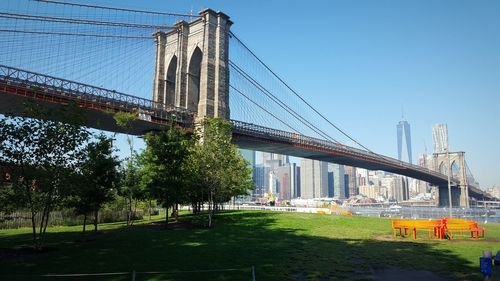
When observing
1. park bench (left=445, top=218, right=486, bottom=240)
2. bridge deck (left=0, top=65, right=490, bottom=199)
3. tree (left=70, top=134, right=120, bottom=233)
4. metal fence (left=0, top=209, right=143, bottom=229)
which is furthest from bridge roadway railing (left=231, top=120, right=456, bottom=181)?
park bench (left=445, top=218, right=486, bottom=240)

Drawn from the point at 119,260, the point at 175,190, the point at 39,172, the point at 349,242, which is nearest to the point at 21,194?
the point at 39,172

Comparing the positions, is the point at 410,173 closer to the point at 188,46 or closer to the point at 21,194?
the point at 188,46

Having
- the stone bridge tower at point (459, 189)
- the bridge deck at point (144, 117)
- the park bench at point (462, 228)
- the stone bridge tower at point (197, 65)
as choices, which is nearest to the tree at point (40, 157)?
the bridge deck at point (144, 117)

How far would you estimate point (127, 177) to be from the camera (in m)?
26.3

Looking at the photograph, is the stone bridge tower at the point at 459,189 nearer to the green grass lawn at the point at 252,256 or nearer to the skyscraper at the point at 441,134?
the skyscraper at the point at 441,134

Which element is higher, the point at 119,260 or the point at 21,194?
the point at 21,194

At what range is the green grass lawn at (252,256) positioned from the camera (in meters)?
10.4

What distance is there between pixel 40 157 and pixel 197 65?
4075 centimetres

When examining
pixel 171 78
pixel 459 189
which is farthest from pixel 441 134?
pixel 459 189

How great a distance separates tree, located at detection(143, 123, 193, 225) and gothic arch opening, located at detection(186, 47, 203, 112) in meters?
27.0

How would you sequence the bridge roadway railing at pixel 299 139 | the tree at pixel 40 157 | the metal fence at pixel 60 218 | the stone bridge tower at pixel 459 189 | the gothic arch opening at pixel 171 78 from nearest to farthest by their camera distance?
1. the tree at pixel 40 157
2. the metal fence at pixel 60 218
3. the bridge roadway railing at pixel 299 139
4. the gothic arch opening at pixel 171 78
5. the stone bridge tower at pixel 459 189

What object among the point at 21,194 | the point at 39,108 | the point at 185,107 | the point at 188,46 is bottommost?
the point at 21,194

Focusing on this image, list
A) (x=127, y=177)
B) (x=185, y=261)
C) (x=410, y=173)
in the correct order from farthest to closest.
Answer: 1. (x=410, y=173)
2. (x=127, y=177)
3. (x=185, y=261)

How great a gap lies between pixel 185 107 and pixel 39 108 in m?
35.6
